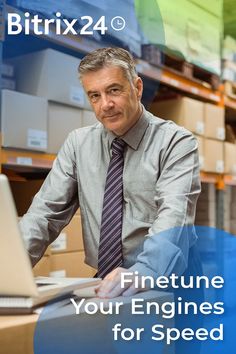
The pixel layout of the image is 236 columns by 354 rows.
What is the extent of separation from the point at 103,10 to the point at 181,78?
967 millimetres

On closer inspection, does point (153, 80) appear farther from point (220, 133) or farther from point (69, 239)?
point (69, 239)

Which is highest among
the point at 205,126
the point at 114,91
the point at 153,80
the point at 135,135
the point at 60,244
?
the point at 153,80

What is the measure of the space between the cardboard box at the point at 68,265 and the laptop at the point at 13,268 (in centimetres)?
115

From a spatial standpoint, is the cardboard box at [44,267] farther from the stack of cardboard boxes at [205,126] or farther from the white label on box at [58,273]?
the stack of cardboard boxes at [205,126]

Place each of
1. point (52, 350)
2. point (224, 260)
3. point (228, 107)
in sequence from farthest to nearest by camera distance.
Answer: point (228, 107), point (224, 260), point (52, 350)

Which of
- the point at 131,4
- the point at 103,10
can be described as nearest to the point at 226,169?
the point at 131,4

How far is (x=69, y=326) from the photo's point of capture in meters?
0.75

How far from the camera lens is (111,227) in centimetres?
127

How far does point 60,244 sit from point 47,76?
2.19 ft

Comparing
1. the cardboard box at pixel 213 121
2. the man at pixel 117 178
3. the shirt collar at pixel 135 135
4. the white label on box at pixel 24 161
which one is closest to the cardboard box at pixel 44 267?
the white label on box at pixel 24 161

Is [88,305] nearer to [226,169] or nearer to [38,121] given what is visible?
[38,121]

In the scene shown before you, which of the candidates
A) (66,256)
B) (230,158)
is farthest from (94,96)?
(230,158)

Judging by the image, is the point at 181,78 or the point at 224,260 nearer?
the point at 181,78

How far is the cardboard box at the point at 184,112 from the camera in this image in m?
2.85
